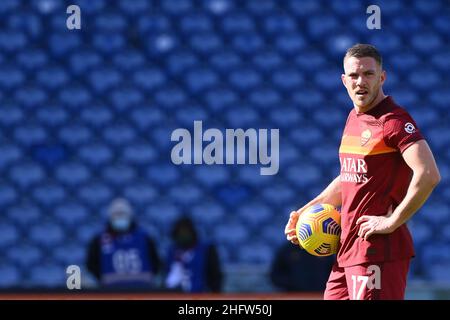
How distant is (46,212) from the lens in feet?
27.8

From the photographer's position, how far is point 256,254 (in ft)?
26.7

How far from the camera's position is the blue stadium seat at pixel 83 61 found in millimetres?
9250

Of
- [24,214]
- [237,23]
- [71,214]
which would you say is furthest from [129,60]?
[24,214]

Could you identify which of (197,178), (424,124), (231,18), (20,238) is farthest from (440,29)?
(20,238)

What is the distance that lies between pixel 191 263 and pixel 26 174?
6.80 feet

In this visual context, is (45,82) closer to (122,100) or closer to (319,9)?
(122,100)

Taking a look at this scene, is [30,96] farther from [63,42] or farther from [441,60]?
[441,60]

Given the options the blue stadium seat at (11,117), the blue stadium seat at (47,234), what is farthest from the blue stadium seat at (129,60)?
the blue stadium seat at (47,234)

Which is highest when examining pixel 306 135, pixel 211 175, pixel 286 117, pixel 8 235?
pixel 286 117

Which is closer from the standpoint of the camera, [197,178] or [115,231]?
[115,231]

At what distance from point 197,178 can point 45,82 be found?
170 cm

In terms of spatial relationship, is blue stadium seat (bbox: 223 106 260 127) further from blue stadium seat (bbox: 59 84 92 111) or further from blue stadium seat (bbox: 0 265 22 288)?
blue stadium seat (bbox: 0 265 22 288)

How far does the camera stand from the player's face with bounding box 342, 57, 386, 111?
12.6 ft
